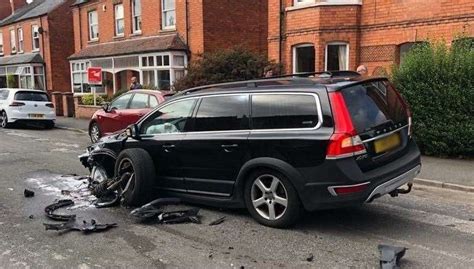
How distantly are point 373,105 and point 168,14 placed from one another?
17469mm

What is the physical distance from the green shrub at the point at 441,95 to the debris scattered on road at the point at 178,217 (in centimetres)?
625

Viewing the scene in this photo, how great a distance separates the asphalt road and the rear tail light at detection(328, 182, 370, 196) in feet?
1.73

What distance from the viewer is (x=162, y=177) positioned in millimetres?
6371

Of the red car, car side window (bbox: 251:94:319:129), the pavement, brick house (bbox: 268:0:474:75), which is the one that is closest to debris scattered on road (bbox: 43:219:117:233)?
car side window (bbox: 251:94:319:129)

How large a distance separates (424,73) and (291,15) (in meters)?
6.44

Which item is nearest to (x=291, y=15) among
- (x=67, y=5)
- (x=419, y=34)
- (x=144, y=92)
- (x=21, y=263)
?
(x=419, y=34)

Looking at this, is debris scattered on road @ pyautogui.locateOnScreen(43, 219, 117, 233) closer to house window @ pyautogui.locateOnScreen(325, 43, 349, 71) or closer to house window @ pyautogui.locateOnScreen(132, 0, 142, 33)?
house window @ pyautogui.locateOnScreen(325, 43, 349, 71)

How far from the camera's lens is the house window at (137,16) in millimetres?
23172

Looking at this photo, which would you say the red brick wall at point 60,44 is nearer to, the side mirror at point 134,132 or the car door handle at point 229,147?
the side mirror at point 134,132

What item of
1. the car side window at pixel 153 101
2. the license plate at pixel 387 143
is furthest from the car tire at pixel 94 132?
the license plate at pixel 387 143

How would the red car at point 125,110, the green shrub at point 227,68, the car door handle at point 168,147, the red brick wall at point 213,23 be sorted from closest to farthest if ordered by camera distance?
the car door handle at point 168,147 → the red car at point 125,110 → the green shrub at point 227,68 → the red brick wall at point 213,23

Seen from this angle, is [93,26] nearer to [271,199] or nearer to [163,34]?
[163,34]

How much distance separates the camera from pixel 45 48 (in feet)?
101

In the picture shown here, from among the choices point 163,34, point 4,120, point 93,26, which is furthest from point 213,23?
point 93,26
